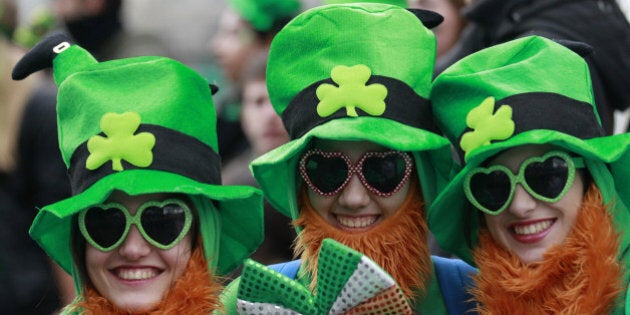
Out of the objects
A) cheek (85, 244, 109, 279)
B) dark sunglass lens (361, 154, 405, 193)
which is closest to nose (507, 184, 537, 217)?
dark sunglass lens (361, 154, 405, 193)

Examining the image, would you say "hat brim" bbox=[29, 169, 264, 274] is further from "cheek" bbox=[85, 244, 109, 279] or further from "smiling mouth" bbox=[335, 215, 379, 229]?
"smiling mouth" bbox=[335, 215, 379, 229]

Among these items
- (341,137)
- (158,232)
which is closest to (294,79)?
(341,137)

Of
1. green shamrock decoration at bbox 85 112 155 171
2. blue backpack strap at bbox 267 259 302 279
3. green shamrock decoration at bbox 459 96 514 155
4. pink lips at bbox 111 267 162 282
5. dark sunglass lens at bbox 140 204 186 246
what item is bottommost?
blue backpack strap at bbox 267 259 302 279

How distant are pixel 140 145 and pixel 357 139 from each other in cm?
68

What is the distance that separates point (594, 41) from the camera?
6.24 metres

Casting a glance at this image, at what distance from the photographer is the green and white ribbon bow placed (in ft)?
16.1

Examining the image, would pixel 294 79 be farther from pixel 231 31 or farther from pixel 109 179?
pixel 231 31

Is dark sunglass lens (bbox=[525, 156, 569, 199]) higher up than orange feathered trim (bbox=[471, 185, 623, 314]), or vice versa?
dark sunglass lens (bbox=[525, 156, 569, 199])

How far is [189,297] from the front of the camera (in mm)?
5172

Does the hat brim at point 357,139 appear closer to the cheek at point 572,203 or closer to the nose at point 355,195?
the nose at point 355,195

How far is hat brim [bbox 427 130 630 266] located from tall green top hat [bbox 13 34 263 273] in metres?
0.61

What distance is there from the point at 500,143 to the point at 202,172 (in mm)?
958

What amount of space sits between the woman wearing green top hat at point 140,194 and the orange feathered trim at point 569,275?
33.0 inches

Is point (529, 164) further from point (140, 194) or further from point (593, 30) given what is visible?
point (593, 30)
